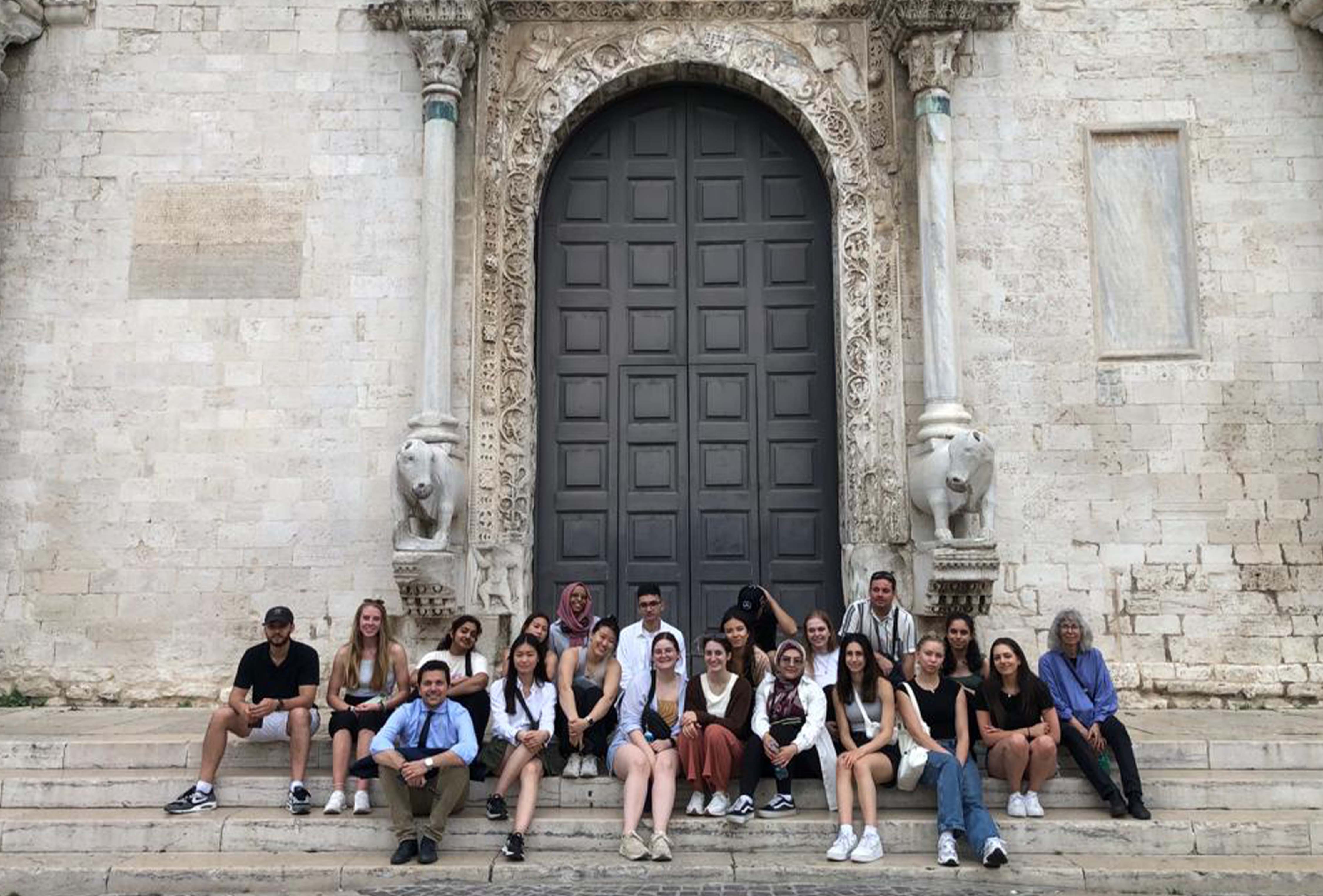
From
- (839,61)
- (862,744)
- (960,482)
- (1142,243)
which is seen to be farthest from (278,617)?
(1142,243)

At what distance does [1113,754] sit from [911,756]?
4.51 feet

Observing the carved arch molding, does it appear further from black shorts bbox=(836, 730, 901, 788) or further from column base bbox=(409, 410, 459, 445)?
black shorts bbox=(836, 730, 901, 788)

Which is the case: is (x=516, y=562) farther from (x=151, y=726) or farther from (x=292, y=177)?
(x=292, y=177)

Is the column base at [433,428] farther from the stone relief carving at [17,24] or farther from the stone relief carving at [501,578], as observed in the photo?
the stone relief carving at [17,24]

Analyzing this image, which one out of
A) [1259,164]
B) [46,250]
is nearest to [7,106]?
[46,250]

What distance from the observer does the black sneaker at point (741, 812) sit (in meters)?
6.65

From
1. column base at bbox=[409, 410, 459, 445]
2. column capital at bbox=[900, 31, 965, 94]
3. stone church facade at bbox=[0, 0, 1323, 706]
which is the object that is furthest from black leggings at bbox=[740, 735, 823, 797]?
column capital at bbox=[900, 31, 965, 94]

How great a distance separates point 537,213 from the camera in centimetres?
1045

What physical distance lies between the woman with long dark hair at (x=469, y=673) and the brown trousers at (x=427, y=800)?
1.22 feet

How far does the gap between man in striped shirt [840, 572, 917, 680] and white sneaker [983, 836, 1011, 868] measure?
1.57m

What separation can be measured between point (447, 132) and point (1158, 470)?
6750mm

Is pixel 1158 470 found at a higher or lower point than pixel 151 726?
higher

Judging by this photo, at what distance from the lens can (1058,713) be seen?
7.15 m

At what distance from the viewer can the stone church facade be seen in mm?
9680
